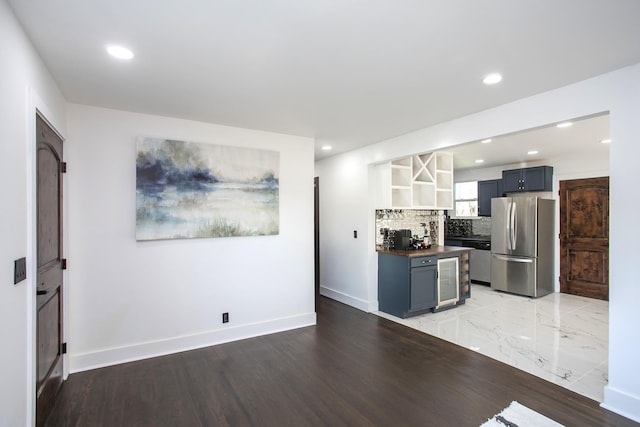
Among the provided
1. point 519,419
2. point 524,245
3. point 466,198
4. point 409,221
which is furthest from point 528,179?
point 519,419

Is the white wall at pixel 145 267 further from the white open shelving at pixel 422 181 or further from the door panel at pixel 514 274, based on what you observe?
the door panel at pixel 514 274

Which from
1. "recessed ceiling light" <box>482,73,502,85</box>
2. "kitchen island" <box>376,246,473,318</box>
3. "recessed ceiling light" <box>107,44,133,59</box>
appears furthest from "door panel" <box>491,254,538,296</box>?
"recessed ceiling light" <box>107,44,133,59</box>

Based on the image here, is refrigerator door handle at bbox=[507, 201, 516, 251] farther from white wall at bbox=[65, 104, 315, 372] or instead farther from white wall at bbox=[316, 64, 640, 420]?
white wall at bbox=[65, 104, 315, 372]

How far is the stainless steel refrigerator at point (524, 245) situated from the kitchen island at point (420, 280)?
134cm

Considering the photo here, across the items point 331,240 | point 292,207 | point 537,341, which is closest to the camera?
point 537,341

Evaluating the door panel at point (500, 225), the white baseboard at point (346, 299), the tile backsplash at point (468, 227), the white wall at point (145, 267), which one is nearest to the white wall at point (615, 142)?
the white wall at point (145, 267)

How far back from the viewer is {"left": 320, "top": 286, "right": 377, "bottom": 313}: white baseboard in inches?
190

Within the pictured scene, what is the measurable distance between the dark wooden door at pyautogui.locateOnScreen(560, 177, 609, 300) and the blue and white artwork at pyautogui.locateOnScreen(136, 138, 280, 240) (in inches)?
215

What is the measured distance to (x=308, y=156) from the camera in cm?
429

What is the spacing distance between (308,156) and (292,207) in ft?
2.40

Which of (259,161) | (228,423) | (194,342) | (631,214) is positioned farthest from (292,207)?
(631,214)

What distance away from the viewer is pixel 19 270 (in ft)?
5.54

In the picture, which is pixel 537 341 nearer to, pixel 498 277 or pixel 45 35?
pixel 498 277

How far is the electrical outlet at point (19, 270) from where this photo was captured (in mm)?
1645
